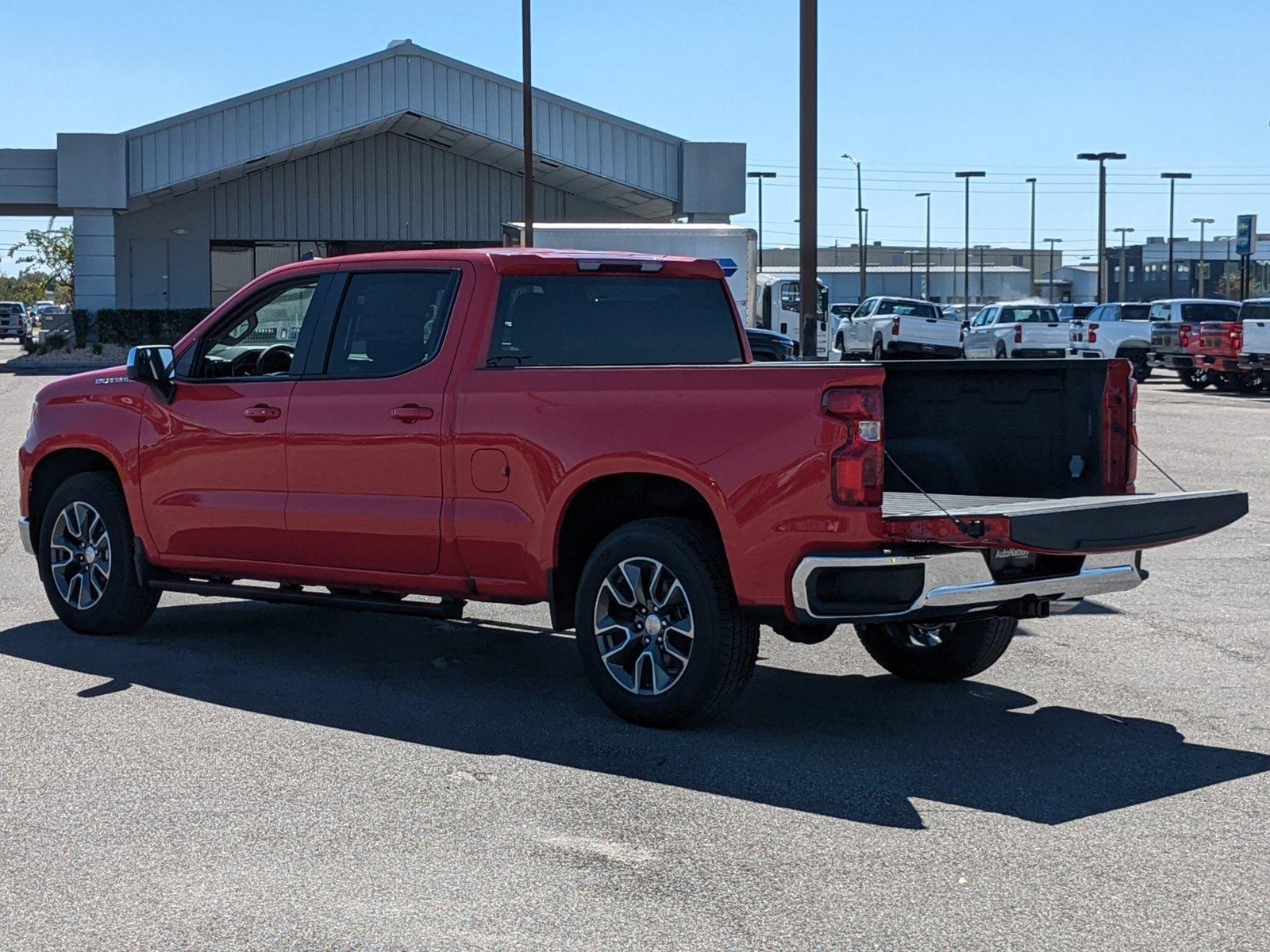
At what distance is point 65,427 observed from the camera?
8.85 metres

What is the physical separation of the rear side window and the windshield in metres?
35.4

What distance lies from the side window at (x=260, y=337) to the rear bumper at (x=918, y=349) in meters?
35.3

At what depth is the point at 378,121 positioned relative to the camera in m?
48.7

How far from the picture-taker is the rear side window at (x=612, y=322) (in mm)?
7543

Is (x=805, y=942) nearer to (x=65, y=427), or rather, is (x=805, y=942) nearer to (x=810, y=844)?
(x=810, y=844)

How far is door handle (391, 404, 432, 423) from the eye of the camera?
7348mm

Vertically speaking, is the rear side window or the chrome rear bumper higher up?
the rear side window

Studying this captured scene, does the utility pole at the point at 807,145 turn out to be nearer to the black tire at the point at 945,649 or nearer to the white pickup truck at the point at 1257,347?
the black tire at the point at 945,649

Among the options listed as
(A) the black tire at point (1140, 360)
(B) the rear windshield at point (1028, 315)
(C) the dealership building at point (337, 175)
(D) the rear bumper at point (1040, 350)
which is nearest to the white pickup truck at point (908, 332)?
(B) the rear windshield at point (1028, 315)

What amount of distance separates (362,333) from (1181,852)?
442 cm

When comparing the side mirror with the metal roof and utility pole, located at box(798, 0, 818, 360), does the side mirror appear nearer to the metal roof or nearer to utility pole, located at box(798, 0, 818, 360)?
utility pole, located at box(798, 0, 818, 360)

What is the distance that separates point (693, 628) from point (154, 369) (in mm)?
3444

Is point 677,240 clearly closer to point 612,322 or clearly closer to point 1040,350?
point 1040,350

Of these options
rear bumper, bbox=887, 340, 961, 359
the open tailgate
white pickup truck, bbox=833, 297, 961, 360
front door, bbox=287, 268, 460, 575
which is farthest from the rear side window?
rear bumper, bbox=887, 340, 961, 359
